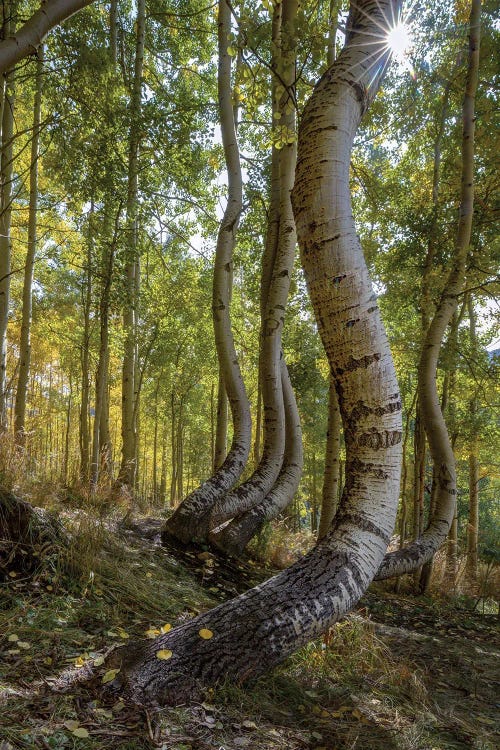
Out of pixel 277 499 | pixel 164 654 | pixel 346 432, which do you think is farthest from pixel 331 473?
pixel 164 654

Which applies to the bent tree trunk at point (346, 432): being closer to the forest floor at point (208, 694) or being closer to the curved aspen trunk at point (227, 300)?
the forest floor at point (208, 694)

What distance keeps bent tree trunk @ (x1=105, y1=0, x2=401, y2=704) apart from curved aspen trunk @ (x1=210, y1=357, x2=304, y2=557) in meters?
2.84

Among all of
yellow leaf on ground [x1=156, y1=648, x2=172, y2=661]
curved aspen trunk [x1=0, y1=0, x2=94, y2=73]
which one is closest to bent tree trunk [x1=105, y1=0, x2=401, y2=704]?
yellow leaf on ground [x1=156, y1=648, x2=172, y2=661]

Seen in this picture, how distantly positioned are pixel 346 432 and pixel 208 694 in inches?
48.3

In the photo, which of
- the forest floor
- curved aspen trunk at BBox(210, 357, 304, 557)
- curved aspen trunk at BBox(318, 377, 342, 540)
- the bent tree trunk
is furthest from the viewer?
curved aspen trunk at BBox(318, 377, 342, 540)

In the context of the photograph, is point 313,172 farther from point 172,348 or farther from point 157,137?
point 172,348

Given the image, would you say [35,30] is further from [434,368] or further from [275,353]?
[434,368]

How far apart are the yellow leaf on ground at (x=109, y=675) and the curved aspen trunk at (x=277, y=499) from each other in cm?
298

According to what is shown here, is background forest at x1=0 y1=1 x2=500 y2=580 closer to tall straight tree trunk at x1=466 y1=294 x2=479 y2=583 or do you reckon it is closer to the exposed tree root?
tall straight tree trunk at x1=466 y1=294 x2=479 y2=583

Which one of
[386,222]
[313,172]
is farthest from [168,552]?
[386,222]

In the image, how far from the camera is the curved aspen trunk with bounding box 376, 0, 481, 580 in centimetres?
470

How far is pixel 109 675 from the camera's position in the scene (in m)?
1.64

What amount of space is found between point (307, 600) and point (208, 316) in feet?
38.7

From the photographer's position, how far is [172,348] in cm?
1475
